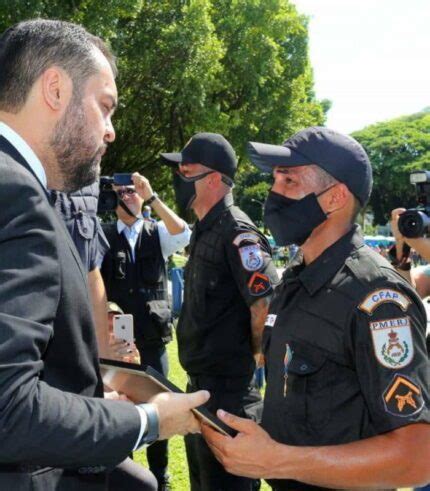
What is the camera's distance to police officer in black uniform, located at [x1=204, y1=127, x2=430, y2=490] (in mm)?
1821

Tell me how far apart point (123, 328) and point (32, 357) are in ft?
6.50

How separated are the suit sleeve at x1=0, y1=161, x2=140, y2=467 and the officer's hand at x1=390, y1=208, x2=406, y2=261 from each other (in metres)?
2.52

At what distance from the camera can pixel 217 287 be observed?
3.65 meters

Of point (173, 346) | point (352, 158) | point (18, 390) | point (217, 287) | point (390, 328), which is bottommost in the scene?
point (173, 346)

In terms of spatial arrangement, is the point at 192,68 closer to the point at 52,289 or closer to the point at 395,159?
the point at 52,289

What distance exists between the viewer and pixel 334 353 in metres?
1.96

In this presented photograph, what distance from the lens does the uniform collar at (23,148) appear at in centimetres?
164

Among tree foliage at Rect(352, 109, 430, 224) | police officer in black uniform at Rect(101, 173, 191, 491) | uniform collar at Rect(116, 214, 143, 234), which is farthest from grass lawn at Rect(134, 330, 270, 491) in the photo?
tree foliage at Rect(352, 109, 430, 224)

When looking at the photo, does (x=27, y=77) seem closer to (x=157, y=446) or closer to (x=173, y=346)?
(x=157, y=446)

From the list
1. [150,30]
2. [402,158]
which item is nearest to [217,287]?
[150,30]

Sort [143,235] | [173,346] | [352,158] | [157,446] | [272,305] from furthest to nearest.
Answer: [173,346] < [143,235] < [157,446] < [272,305] < [352,158]

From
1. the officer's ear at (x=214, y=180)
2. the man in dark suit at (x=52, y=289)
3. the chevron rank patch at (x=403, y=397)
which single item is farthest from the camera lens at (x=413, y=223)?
the man in dark suit at (x=52, y=289)

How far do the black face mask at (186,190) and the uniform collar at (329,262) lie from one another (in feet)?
6.36

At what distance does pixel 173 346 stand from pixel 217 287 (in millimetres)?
7267
